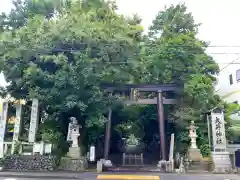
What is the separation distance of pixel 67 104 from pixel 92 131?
4.57 meters

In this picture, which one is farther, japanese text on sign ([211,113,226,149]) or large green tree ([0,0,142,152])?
japanese text on sign ([211,113,226,149])

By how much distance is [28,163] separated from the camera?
1370cm

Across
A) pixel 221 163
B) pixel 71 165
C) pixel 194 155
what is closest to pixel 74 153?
pixel 71 165

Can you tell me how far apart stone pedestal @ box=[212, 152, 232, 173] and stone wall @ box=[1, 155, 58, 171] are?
873cm

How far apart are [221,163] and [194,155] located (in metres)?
1.53

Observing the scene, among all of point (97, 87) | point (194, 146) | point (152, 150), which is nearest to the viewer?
point (97, 87)

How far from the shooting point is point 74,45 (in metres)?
14.5

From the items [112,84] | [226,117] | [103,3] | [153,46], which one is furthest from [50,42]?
[226,117]

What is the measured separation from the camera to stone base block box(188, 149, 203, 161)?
1504 centimetres

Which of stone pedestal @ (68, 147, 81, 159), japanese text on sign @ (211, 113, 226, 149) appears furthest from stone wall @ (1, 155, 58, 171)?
japanese text on sign @ (211, 113, 226, 149)

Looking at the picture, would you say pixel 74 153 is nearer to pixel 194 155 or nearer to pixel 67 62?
pixel 67 62

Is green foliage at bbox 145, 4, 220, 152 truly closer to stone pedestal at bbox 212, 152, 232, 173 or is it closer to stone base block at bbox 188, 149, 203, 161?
stone base block at bbox 188, 149, 203, 161

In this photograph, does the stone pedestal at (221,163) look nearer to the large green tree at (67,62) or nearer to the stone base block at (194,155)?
the stone base block at (194,155)

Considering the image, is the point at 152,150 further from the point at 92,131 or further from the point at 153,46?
the point at 153,46
